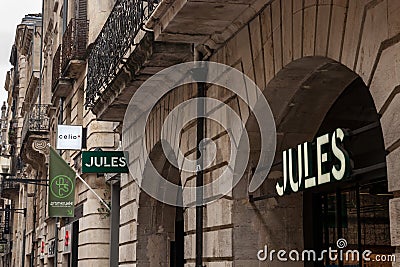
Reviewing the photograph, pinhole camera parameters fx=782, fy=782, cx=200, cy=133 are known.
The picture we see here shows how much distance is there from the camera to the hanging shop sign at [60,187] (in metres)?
18.7

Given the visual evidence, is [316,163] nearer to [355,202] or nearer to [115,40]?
[355,202]

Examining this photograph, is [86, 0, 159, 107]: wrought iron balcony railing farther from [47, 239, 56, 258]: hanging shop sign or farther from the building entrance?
[47, 239, 56, 258]: hanging shop sign

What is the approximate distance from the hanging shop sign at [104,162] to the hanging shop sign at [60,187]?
12.3 ft

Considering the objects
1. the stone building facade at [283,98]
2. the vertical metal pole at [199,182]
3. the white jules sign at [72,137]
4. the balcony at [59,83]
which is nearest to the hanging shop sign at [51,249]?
the balcony at [59,83]

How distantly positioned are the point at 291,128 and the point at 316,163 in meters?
1.73

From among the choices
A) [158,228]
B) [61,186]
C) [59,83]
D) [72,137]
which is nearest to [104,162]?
[158,228]

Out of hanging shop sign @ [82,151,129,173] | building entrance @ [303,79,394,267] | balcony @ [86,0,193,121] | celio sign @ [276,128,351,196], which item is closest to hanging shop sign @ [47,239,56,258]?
balcony @ [86,0,193,121]

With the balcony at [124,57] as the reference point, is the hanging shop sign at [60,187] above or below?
below

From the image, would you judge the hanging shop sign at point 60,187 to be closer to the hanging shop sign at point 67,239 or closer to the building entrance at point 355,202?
the hanging shop sign at point 67,239

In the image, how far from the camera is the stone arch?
46.6 ft

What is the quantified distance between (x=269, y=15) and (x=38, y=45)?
31.4 meters

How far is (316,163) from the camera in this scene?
780 cm

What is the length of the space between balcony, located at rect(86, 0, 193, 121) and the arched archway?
6.97ft

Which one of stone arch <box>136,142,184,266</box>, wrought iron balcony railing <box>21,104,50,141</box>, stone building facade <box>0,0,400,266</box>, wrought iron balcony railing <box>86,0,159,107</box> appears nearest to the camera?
stone building facade <box>0,0,400,266</box>
